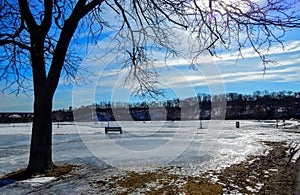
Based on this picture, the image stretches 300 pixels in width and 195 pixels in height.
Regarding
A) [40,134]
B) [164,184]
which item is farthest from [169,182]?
[40,134]

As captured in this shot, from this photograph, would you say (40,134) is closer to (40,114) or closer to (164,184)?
(40,114)

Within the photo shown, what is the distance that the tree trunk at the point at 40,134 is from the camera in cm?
814

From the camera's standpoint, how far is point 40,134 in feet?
26.8

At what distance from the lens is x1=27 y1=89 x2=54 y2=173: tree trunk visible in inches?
320

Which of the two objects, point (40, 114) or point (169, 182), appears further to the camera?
point (40, 114)

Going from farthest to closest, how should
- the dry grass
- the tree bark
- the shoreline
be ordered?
the tree bark < the shoreline < the dry grass

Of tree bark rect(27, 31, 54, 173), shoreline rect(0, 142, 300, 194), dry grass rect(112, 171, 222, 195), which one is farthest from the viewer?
tree bark rect(27, 31, 54, 173)

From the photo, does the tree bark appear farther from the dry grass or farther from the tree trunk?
the dry grass

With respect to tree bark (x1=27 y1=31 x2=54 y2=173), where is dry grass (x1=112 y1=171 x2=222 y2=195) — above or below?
below

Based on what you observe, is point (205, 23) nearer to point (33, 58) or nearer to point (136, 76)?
point (136, 76)

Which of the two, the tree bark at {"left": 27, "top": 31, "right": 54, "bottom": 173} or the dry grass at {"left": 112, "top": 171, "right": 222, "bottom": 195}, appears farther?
the tree bark at {"left": 27, "top": 31, "right": 54, "bottom": 173}

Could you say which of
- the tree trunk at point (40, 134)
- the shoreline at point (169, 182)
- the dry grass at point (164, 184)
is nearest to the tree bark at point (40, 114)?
the tree trunk at point (40, 134)

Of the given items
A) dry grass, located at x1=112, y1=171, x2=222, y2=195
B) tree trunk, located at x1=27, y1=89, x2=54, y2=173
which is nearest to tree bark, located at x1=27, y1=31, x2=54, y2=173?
tree trunk, located at x1=27, y1=89, x2=54, y2=173

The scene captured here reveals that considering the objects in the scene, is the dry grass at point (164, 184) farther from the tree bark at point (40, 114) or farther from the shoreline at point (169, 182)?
the tree bark at point (40, 114)
